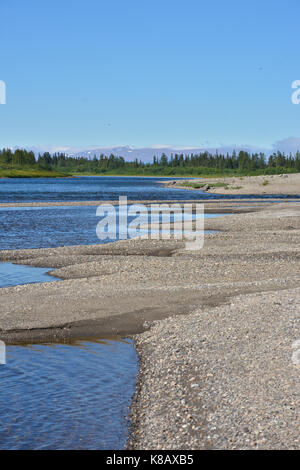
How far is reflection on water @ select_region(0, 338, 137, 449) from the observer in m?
9.59

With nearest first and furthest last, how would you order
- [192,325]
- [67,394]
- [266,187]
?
[67,394] < [192,325] < [266,187]

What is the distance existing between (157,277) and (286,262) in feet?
21.4

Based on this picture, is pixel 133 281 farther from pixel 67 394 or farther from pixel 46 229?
pixel 46 229

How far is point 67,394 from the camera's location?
11.3 m

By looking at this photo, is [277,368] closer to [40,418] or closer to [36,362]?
[40,418]

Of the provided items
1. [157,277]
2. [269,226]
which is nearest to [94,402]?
[157,277]

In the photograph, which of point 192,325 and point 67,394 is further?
point 192,325

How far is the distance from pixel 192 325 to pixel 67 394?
4.61 m

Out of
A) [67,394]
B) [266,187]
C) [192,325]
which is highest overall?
[266,187]

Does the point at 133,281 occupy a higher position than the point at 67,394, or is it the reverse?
the point at 133,281

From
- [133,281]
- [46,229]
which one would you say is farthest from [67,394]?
[46,229]

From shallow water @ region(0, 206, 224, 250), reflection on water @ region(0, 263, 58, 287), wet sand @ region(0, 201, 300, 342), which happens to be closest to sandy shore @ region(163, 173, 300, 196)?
shallow water @ region(0, 206, 224, 250)
